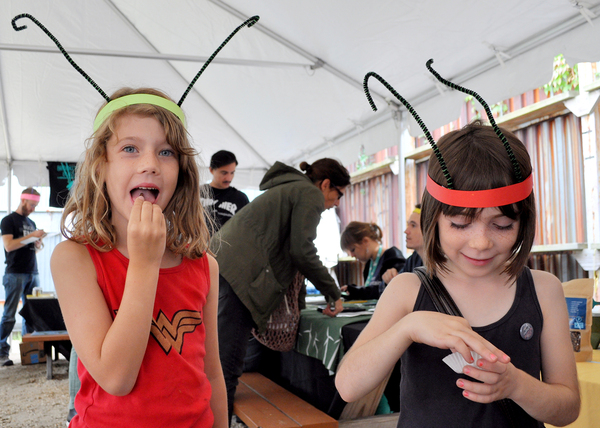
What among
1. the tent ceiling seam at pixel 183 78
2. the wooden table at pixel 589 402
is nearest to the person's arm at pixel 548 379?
the wooden table at pixel 589 402

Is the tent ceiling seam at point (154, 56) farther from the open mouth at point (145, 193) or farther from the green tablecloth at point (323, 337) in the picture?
the open mouth at point (145, 193)

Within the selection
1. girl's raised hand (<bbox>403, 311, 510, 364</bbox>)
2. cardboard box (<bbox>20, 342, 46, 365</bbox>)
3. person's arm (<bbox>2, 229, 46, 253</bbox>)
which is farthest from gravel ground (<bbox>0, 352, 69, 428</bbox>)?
girl's raised hand (<bbox>403, 311, 510, 364</bbox>)

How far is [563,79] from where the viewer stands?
3.79 metres

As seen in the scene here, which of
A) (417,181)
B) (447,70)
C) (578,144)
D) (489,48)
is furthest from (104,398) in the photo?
(417,181)

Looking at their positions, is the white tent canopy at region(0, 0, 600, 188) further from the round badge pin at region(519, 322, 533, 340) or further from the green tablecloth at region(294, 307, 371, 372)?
the round badge pin at region(519, 322, 533, 340)

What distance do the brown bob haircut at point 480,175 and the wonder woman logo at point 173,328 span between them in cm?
49

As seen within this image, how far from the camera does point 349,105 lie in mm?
4617

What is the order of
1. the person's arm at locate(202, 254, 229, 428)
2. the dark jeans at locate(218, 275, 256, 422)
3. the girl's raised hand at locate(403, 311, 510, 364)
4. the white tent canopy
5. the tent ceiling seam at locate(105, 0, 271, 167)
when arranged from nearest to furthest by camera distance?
1. the girl's raised hand at locate(403, 311, 510, 364)
2. the person's arm at locate(202, 254, 229, 428)
3. the dark jeans at locate(218, 275, 256, 422)
4. the white tent canopy
5. the tent ceiling seam at locate(105, 0, 271, 167)

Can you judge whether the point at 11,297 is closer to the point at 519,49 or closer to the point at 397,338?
the point at 519,49

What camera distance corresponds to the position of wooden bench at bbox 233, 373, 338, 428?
227 cm

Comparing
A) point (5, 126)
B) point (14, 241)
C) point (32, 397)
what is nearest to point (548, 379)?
point (32, 397)

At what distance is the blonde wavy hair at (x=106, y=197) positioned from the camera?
103cm

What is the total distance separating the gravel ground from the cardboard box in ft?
0.34

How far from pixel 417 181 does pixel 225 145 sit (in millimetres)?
2394
